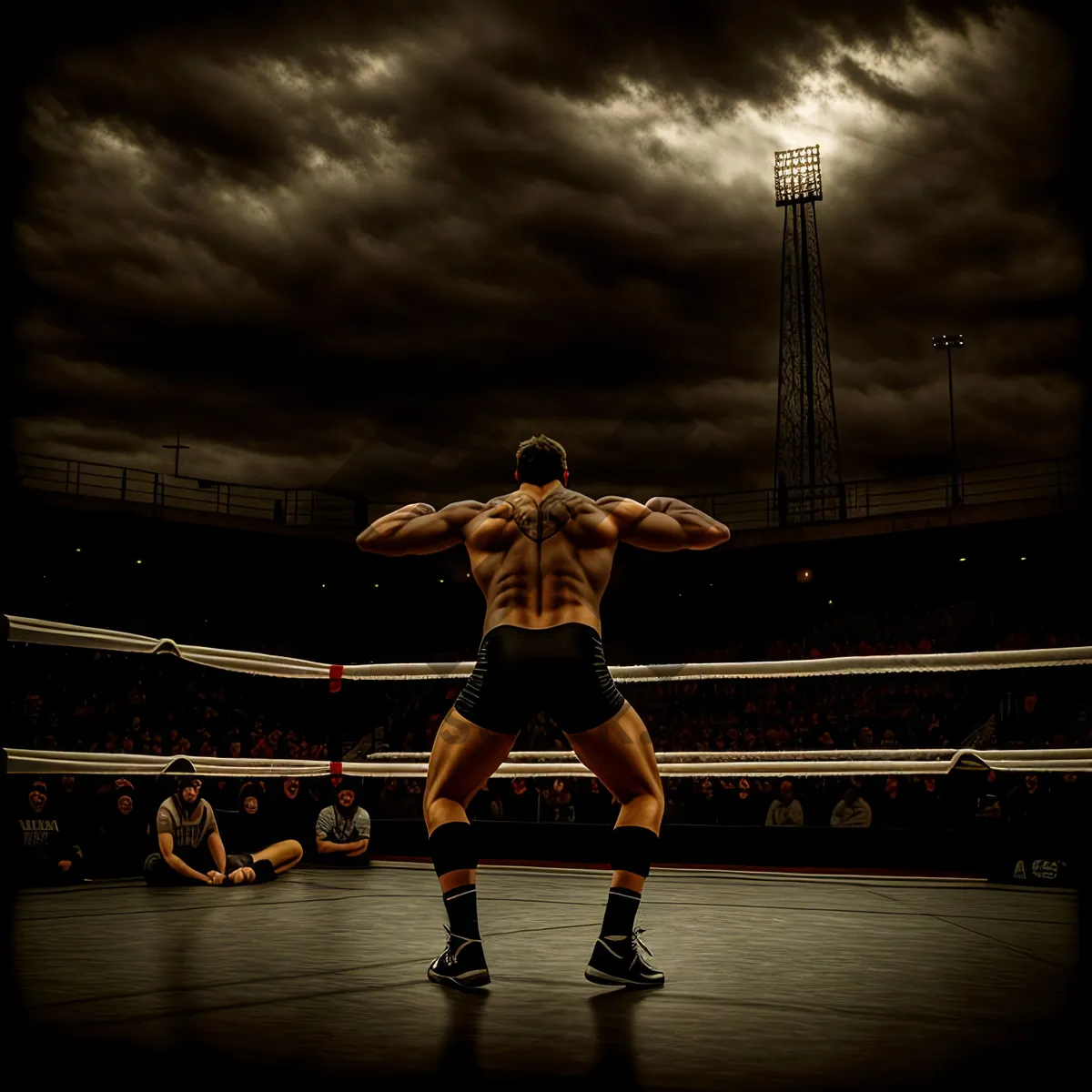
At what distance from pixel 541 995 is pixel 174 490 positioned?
53.0 feet

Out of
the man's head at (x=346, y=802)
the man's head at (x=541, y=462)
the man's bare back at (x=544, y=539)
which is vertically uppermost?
the man's head at (x=541, y=462)

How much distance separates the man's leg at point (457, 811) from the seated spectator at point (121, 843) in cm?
444

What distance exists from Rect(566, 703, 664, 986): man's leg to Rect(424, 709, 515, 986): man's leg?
0.26 metres

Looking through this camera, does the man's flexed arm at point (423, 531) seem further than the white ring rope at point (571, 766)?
No

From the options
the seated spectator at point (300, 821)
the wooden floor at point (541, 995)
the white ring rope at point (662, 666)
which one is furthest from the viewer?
the seated spectator at point (300, 821)

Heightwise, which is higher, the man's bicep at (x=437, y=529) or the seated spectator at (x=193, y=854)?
the man's bicep at (x=437, y=529)

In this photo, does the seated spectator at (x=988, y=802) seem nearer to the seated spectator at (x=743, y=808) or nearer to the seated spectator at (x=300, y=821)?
the seated spectator at (x=743, y=808)

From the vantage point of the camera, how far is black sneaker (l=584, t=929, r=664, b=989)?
10.4ft

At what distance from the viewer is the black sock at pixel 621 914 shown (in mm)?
3240

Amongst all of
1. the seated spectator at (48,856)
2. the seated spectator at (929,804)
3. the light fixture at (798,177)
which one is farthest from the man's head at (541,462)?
the light fixture at (798,177)

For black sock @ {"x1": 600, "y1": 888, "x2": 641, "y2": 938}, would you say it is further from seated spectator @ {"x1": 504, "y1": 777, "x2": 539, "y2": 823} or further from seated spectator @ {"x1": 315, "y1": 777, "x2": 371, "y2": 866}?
seated spectator @ {"x1": 504, "y1": 777, "x2": 539, "y2": 823}

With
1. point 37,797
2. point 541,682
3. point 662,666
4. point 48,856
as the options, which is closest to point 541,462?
point 541,682

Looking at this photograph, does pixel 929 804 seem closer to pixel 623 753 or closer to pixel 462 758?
pixel 623 753

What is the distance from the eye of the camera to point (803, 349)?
21.5m
